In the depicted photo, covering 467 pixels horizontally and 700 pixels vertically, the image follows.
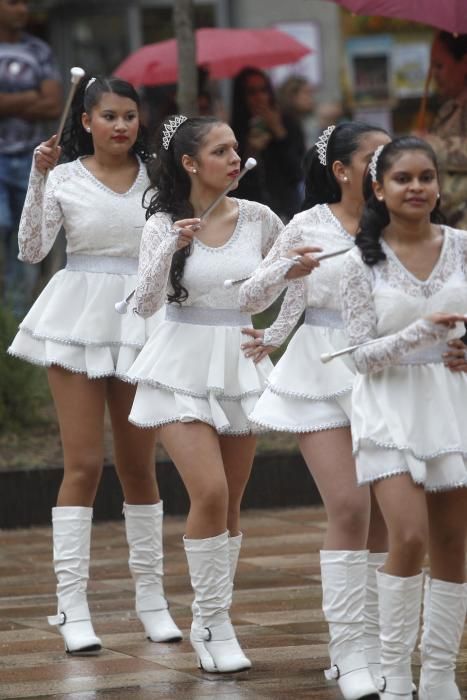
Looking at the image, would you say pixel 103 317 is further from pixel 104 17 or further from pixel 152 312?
pixel 104 17

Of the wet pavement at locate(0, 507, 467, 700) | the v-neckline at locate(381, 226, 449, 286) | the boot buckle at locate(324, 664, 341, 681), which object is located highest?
the v-neckline at locate(381, 226, 449, 286)

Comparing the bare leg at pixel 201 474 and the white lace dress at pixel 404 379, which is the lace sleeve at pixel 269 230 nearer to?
the bare leg at pixel 201 474

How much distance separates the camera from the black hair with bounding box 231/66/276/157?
13.4 meters

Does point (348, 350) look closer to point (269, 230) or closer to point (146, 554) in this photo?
point (269, 230)

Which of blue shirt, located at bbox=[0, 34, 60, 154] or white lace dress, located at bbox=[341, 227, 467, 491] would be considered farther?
blue shirt, located at bbox=[0, 34, 60, 154]

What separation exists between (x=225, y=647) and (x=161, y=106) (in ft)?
27.1

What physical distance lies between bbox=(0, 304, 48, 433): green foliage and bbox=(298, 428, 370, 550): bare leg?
4.79m

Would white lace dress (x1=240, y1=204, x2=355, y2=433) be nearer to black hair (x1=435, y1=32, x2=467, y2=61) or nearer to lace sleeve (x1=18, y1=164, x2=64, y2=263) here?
lace sleeve (x1=18, y1=164, x2=64, y2=263)

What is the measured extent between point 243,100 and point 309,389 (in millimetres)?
7712

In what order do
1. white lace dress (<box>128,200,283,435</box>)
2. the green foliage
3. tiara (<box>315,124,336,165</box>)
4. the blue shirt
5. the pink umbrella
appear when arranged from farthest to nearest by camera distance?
the blue shirt, the green foliage, the pink umbrella, white lace dress (<box>128,200,283,435</box>), tiara (<box>315,124,336,165</box>)

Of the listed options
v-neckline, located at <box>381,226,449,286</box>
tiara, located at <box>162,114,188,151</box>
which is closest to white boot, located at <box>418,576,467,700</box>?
v-neckline, located at <box>381,226,449,286</box>

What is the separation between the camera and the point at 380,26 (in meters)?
18.2

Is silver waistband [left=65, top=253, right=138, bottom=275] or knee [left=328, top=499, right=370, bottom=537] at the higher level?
silver waistband [left=65, top=253, right=138, bottom=275]

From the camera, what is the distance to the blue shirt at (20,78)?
40.6 ft
